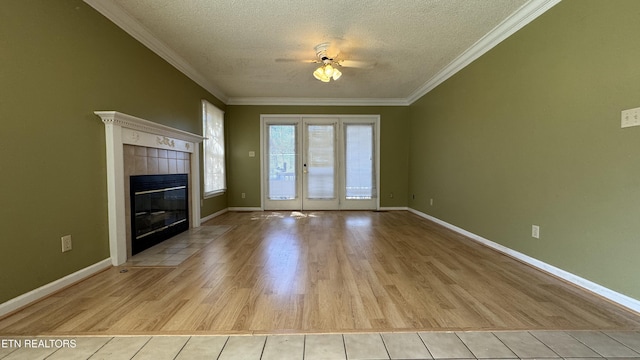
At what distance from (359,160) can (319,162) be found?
0.92m

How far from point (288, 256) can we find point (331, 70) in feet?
7.75

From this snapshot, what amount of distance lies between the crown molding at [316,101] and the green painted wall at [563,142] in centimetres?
240

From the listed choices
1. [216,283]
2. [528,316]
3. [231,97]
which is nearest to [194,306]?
[216,283]

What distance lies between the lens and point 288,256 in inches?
118

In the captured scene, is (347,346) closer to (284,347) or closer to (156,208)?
(284,347)

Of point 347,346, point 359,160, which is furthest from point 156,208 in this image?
point 359,160

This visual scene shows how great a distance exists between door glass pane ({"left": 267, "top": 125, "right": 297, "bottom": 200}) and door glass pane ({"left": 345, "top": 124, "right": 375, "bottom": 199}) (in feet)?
4.06

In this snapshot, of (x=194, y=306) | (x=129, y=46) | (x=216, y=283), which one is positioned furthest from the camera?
(x=129, y=46)

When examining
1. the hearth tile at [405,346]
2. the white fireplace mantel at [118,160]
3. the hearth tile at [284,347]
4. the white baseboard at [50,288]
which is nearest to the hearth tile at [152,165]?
the white fireplace mantel at [118,160]

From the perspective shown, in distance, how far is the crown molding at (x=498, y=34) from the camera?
8.40 feet

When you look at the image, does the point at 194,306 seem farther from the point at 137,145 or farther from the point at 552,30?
the point at 552,30

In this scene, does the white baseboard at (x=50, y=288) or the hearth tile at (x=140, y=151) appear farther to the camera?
the hearth tile at (x=140, y=151)

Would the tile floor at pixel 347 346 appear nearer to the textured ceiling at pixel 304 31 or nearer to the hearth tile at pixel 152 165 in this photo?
the hearth tile at pixel 152 165

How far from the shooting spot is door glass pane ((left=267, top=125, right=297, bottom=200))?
622 centimetres
